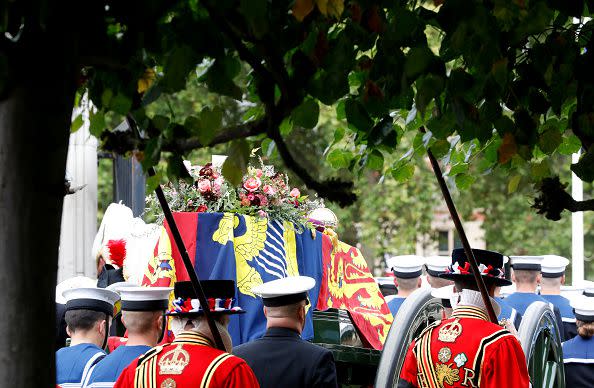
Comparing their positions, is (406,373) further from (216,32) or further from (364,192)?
(364,192)

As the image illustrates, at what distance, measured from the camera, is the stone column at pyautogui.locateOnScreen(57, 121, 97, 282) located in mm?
11969

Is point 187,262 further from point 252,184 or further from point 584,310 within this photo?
point 584,310

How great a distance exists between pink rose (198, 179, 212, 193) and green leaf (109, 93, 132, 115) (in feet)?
10.9

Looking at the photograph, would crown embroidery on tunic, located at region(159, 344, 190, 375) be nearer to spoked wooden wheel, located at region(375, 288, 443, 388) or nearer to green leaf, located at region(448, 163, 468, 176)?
green leaf, located at region(448, 163, 468, 176)

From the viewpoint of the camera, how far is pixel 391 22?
4.29 meters

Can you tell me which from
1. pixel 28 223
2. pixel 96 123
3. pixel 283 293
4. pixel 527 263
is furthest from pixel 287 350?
pixel 527 263

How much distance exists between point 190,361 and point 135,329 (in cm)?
85

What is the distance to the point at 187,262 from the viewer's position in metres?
4.59

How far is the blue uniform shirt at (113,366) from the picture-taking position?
5871 millimetres

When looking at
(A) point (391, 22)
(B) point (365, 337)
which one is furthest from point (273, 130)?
(B) point (365, 337)

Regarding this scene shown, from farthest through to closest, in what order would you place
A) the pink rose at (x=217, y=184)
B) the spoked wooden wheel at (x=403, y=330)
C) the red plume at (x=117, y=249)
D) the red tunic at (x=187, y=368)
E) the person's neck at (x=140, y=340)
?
the red plume at (x=117, y=249) < the pink rose at (x=217, y=184) < the spoked wooden wheel at (x=403, y=330) < the person's neck at (x=140, y=340) < the red tunic at (x=187, y=368)

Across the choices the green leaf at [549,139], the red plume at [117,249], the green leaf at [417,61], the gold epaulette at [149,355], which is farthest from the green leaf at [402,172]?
the red plume at [117,249]

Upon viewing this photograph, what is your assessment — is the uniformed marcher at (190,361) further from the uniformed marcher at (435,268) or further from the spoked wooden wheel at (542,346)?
the uniformed marcher at (435,268)

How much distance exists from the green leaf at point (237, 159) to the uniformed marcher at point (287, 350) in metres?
2.14
